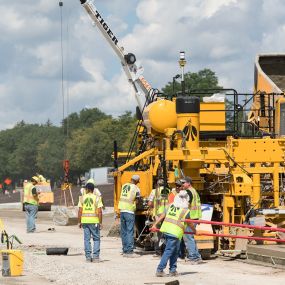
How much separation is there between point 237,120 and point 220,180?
2215 mm

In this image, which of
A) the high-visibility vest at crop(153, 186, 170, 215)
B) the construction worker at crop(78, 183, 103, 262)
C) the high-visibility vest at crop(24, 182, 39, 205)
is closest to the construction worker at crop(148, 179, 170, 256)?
the high-visibility vest at crop(153, 186, 170, 215)

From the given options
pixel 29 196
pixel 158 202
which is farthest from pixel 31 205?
pixel 158 202

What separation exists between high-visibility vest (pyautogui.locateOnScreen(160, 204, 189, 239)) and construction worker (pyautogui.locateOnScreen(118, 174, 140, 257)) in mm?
4385

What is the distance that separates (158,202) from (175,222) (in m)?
4.07

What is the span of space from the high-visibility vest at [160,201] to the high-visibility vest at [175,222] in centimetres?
354

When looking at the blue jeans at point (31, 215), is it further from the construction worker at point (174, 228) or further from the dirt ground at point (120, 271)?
the construction worker at point (174, 228)

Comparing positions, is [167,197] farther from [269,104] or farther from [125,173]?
[269,104]

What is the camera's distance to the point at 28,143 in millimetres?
193500

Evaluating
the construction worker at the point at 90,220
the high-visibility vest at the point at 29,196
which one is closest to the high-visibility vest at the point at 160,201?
the construction worker at the point at 90,220

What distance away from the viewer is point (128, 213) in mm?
20109

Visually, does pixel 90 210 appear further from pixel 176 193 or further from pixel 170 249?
pixel 170 249

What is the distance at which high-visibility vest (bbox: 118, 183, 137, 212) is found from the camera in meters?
20.1

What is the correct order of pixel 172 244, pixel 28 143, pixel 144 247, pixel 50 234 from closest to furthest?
pixel 172 244
pixel 144 247
pixel 50 234
pixel 28 143

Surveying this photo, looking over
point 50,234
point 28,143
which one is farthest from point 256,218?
point 28,143
